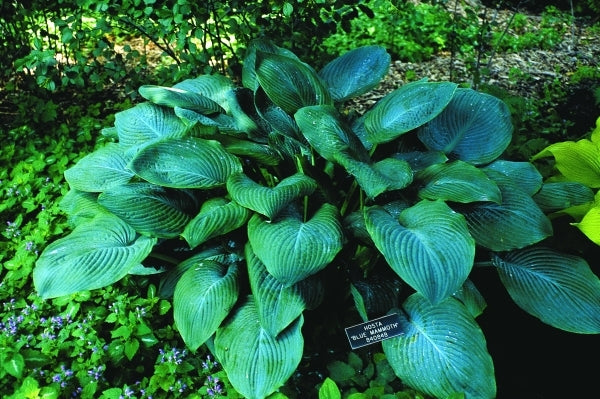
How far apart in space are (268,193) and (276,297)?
14.4 inches

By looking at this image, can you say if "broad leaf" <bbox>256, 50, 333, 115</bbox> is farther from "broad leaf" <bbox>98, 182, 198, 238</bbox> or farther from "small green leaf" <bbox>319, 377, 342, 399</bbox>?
"small green leaf" <bbox>319, 377, 342, 399</bbox>

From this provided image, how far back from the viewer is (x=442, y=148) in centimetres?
235

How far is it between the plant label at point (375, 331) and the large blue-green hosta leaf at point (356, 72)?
43.2 inches

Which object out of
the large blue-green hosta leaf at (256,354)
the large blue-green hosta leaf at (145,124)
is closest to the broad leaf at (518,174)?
the large blue-green hosta leaf at (256,354)

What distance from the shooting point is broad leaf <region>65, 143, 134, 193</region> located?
91.4 inches

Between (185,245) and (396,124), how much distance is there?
102 cm

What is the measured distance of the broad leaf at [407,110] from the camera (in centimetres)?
211

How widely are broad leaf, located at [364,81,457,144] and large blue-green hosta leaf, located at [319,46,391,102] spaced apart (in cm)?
27

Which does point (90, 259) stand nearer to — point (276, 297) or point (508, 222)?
point (276, 297)

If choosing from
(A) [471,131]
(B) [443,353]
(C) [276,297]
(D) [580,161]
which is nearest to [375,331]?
(B) [443,353]

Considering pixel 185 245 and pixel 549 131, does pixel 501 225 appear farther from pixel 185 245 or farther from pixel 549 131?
pixel 549 131

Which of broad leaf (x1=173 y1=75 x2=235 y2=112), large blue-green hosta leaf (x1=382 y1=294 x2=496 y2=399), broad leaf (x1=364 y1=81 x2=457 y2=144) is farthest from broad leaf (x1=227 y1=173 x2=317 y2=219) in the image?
broad leaf (x1=173 y1=75 x2=235 y2=112)

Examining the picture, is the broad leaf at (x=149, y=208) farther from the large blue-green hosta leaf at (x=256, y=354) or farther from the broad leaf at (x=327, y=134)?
the broad leaf at (x=327, y=134)

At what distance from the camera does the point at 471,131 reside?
237 centimetres
